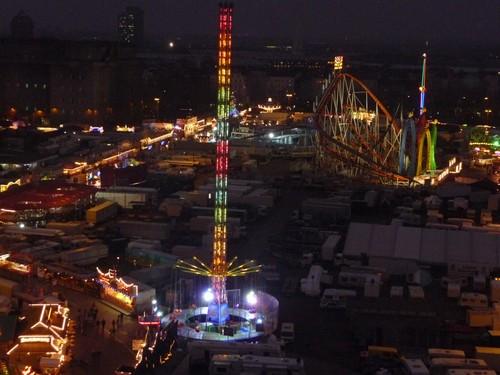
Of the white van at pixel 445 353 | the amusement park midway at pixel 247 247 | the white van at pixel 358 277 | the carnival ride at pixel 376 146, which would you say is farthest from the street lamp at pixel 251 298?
the carnival ride at pixel 376 146

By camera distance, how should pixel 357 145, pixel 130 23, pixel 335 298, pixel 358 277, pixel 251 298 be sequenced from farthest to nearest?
pixel 130 23, pixel 357 145, pixel 358 277, pixel 335 298, pixel 251 298

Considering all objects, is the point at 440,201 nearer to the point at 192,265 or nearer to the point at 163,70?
the point at 192,265

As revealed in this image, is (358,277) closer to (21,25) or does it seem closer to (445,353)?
(445,353)

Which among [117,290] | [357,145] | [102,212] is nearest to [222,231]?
[117,290]

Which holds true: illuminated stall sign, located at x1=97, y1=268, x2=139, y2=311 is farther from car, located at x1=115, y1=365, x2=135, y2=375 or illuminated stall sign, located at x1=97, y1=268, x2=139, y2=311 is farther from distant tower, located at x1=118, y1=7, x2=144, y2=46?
distant tower, located at x1=118, y1=7, x2=144, y2=46

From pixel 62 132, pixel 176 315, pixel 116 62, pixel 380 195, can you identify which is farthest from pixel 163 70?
pixel 176 315

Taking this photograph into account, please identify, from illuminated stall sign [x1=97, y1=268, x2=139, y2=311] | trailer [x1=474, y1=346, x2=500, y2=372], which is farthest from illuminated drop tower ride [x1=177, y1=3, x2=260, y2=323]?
trailer [x1=474, y1=346, x2=500, y2=372]
